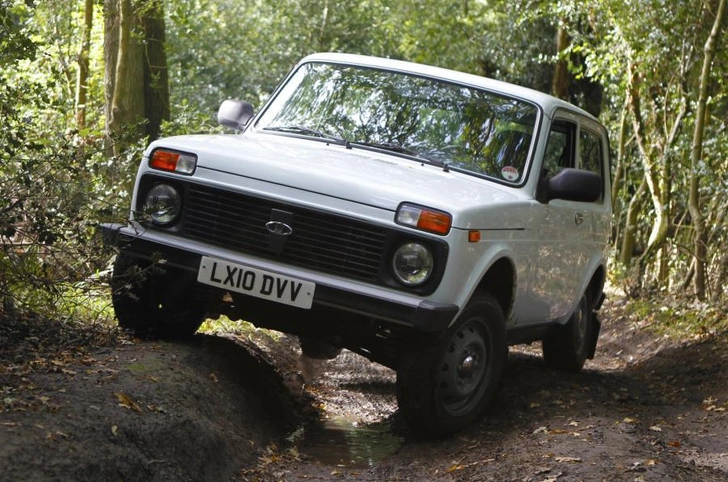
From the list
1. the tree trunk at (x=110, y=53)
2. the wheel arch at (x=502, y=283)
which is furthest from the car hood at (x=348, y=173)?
the tree trunk at (x=110, y=53)

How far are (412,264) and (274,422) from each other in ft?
5.09

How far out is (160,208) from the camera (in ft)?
20.9

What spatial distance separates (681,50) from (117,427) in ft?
35.6

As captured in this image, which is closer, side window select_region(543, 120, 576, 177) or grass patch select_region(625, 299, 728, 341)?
side window select_region(543, 120, 576, 177)

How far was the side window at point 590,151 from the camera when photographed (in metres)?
8.48

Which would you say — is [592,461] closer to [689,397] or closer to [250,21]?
[689,397]

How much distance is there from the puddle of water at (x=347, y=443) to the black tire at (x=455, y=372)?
315 mm

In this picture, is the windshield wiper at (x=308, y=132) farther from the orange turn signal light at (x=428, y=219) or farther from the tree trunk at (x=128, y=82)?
the tree trunk at (x=128, y=82)

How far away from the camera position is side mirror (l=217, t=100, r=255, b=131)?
757 cm

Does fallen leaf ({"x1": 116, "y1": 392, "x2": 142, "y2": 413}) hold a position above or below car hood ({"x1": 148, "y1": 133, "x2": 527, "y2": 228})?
below

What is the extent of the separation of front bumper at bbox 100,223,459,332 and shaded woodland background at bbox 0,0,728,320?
0.62 ft

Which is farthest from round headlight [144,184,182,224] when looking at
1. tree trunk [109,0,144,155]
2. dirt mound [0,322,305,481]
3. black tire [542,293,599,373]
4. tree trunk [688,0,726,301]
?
tree trunk [688,0,726,301]

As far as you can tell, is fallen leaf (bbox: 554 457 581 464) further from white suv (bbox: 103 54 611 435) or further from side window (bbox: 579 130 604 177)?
side window (bbox: 579 130 604 177)

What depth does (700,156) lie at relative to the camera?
1283 cm
